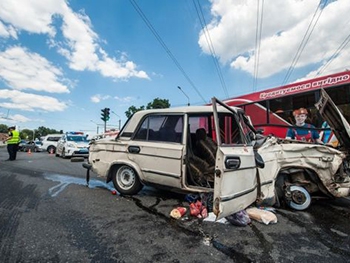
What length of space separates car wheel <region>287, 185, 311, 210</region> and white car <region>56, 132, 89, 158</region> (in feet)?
40.4

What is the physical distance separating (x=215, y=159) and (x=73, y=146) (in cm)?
1228

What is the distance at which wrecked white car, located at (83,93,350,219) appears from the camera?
3248mm

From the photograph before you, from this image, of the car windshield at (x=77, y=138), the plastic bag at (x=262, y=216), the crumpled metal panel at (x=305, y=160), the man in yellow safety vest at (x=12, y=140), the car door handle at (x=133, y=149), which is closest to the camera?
the plastic bag at (x=262, y=216)

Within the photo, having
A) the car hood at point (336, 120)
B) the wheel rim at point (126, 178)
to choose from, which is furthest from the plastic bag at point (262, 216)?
the wheel rim at point (126, 178)

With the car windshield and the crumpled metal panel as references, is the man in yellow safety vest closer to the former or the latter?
the car windshield

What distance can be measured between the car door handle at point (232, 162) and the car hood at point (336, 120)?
94.0 inches

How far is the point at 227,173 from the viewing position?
277 cm

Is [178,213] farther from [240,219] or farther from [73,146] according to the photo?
[73,146]

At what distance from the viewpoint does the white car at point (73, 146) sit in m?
13.8

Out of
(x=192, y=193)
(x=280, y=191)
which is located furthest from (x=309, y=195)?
(x=192, y=193)

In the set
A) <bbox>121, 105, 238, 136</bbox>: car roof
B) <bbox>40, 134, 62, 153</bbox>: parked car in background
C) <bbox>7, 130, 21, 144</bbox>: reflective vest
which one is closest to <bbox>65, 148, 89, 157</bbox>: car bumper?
<bbox>7, 130, 21, 144</bbox>: reflective vest

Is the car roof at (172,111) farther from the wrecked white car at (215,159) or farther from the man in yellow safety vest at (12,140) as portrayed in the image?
the man in yellow safety vest at (12,140)

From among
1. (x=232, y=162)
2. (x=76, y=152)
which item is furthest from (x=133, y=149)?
(x=76, y=152)

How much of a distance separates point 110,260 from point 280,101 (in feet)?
24.8
